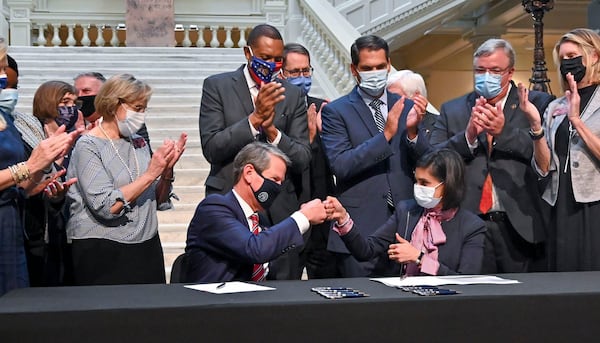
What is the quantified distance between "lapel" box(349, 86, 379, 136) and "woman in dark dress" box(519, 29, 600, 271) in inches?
30.6

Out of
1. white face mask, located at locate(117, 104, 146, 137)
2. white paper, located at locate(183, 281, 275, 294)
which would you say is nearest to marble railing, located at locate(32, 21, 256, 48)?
white face mask, located at locate(117, 104, 146, 137)

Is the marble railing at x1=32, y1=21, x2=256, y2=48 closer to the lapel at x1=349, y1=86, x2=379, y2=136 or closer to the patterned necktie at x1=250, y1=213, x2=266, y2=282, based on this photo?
the lapel at x1=349, y1=86, x2=379, y2=136

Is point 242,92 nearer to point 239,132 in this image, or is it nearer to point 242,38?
point 239,132

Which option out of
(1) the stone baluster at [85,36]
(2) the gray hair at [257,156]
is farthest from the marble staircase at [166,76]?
(2) the gray hair at [257,156]

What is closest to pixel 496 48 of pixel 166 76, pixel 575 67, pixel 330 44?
pixel 575 67

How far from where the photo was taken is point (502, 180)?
14.8 feet

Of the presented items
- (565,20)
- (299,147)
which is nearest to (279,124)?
(299,147)

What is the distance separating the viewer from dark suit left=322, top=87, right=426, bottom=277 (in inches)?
176

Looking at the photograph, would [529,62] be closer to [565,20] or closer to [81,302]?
[565,20]

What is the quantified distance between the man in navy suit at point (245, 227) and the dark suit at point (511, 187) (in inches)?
38.3

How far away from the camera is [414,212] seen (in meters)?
4.32

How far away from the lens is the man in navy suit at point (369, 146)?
4457mm

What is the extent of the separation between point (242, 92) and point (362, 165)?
725 mm

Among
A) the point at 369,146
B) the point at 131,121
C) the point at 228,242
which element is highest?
the point at 131,121
